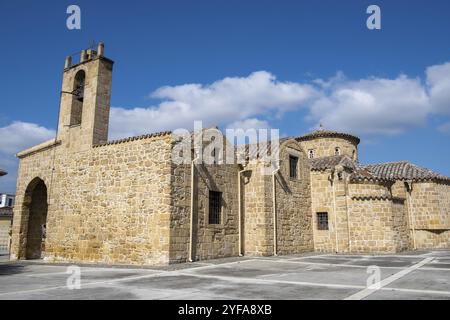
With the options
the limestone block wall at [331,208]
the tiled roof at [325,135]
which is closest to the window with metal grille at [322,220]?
the limestone block wall at [331,208]

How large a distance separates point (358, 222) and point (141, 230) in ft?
35.5

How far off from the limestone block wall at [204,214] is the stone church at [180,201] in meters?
0.04

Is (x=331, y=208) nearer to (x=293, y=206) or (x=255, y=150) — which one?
(x=293, y=206)

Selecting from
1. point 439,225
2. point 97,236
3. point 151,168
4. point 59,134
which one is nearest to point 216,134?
point 151,168

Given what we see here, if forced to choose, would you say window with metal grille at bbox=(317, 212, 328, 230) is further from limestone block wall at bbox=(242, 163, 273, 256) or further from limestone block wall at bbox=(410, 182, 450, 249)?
limestone block wall at bbox=(410, 182, 450, 249)

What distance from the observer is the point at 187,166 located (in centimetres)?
1315

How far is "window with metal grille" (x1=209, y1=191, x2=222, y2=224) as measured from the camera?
14.3 meters

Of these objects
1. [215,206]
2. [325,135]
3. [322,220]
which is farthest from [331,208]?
[325,135]

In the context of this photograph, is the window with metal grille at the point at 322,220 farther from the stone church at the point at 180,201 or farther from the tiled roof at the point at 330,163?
the tiled roof at the point at 330,163

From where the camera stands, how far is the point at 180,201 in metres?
12.6

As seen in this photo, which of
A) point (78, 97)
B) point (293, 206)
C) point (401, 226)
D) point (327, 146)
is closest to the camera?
A: point (78, 97)

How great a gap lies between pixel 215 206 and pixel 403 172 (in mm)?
12844
